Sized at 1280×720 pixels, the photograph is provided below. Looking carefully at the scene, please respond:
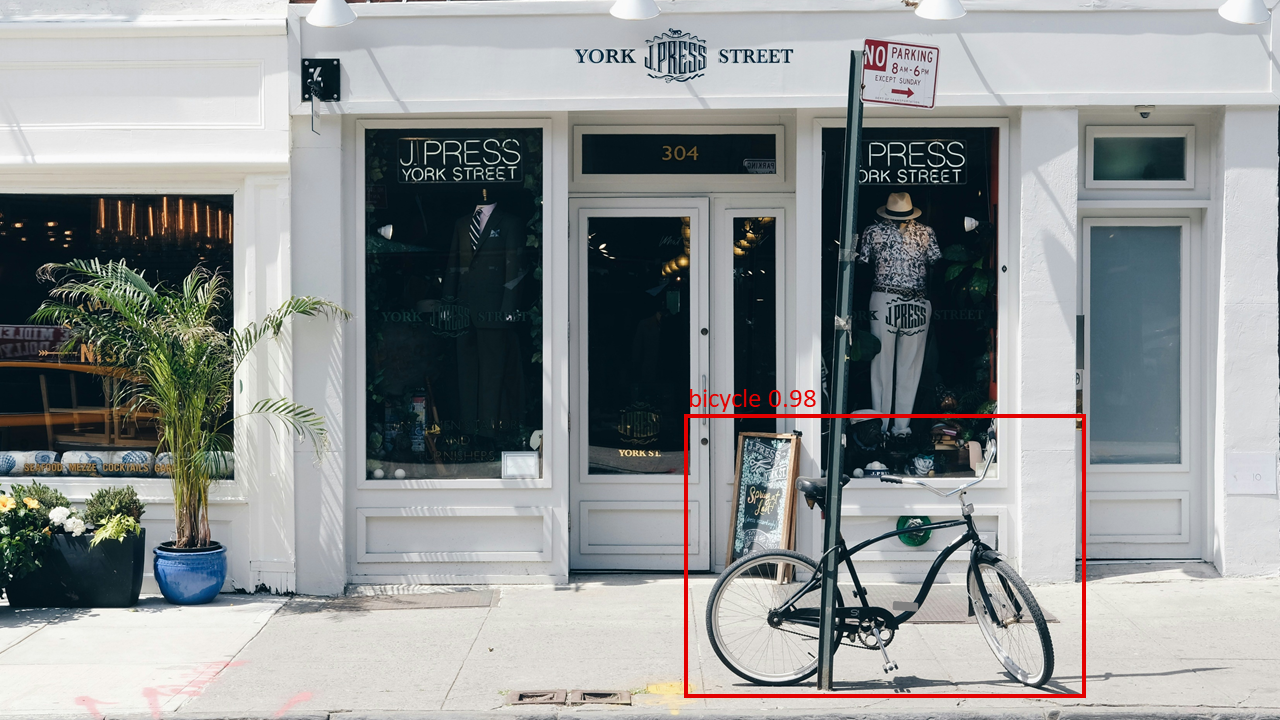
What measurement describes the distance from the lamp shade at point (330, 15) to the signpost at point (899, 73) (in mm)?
3762

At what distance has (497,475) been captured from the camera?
8.34 meters

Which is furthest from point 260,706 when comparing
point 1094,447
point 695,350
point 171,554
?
point 1094,447

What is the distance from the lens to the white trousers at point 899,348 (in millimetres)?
8445

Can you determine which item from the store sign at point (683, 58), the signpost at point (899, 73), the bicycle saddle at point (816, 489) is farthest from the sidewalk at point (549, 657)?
the store sign at point (683, 58)

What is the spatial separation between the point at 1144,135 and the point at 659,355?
3.86 metres

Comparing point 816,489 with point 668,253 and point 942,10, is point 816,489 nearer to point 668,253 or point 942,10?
point 668,253

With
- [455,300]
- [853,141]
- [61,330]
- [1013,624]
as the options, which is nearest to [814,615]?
[1013,624]

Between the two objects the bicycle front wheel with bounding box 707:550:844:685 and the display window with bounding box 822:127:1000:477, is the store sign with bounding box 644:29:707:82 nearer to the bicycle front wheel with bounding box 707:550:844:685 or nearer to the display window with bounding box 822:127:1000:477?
the display window with bounding box 822:127:1000:477

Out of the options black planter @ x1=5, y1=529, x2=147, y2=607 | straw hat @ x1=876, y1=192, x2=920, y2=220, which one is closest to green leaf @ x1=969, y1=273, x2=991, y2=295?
straw hat @ x1=876, y1=192, x2=920, y2=220

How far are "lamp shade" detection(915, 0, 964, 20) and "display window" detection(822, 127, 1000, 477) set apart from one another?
0.87 m

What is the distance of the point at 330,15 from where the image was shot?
25.0 feet

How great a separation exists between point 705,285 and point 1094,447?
3.09 meters

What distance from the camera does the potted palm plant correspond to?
7645mm

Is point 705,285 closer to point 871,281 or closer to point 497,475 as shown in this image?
point 871,281
